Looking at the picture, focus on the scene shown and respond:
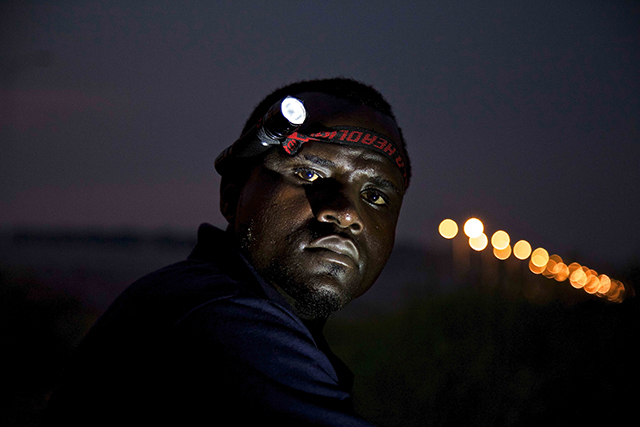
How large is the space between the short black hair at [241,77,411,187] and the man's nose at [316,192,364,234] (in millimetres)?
758

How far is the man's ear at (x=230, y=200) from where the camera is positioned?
112 inches

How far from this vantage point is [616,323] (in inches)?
362

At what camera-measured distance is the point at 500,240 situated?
816 inches

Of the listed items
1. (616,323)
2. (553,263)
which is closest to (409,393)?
(616,323)

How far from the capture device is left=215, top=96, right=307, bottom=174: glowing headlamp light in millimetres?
2365

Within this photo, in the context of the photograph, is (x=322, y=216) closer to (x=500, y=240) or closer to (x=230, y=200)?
(x=230, y=200)

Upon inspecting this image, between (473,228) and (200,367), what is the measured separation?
17.1 m

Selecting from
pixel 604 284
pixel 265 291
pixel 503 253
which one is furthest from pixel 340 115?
pixel 503 253

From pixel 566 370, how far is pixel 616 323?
6.27ft

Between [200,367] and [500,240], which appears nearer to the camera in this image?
[200,367]

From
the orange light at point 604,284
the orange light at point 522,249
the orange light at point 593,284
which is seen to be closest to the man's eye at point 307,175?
the orange light at point 604,284

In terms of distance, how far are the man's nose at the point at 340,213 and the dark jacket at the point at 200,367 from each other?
799mm

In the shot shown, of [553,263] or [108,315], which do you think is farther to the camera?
[553,263]

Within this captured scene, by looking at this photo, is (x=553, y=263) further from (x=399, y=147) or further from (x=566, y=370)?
(x=399, y=147)
